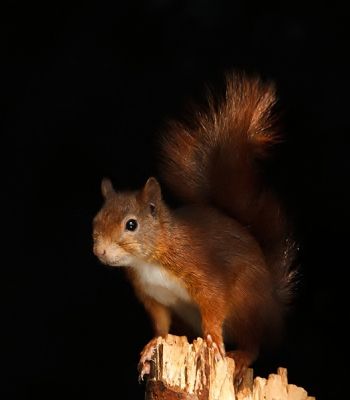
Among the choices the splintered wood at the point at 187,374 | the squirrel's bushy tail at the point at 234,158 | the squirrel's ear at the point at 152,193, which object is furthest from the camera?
the squirrel's bushy tail at the point at 234,158

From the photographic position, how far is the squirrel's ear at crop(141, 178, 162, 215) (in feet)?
7.20

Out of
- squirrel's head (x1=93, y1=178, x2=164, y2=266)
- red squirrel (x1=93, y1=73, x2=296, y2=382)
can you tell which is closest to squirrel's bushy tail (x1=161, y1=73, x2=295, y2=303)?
red squirrel (x1=93, y1=73, x2=296, y2=382)

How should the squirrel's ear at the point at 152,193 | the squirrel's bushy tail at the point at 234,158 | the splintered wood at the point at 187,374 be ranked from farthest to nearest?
the squirrel's bushy tail at the point at 234,158, the squirrel's ear at the point at 152,193, the splintered wood at the point at 187,374

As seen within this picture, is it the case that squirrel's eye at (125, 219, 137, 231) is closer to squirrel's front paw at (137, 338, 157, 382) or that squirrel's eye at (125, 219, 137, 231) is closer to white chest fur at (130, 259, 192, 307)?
white chest fur at (130, 259, 192, 307)

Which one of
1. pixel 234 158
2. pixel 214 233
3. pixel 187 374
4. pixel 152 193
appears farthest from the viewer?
pixel 234 158

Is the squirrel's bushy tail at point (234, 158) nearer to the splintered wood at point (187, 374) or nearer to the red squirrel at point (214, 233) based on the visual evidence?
the red squirrel at point (214, 233)

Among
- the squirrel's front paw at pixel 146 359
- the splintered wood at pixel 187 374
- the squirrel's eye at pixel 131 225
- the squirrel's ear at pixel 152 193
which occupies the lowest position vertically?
the splintered wood at pixel 187 374

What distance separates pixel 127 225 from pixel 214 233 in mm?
283

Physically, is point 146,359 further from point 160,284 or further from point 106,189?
point 106,189

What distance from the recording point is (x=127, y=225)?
2135mm

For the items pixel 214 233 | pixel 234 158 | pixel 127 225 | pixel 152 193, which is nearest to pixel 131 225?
pixel 127 225

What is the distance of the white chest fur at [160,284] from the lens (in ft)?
7.34

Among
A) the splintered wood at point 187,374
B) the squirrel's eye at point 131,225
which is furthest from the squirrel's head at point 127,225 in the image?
the splintered wood at point 187,374

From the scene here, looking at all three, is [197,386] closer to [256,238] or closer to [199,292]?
[199,292]
